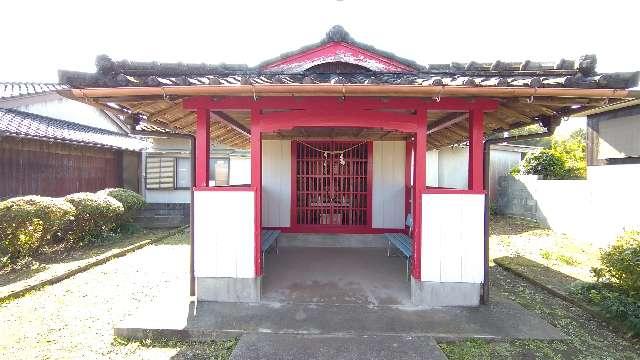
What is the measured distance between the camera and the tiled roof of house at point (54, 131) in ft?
29.1

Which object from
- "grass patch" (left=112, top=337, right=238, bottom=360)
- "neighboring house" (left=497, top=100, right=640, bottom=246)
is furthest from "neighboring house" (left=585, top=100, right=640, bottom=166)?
"grass patch" (left=112, top=337, right=238, bottom=360)

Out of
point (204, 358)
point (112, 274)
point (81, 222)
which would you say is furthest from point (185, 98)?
point (81, 222)

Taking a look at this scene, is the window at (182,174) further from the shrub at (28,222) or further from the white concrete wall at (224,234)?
the white concrete wall at (224,234)

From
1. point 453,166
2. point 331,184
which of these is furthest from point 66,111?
point 453,166

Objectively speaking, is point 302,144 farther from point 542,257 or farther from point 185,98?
point 542,257

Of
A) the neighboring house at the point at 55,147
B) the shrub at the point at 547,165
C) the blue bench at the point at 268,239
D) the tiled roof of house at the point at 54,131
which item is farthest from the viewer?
the shrub at the point at 547,165

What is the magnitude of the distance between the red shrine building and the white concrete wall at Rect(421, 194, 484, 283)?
13 mm

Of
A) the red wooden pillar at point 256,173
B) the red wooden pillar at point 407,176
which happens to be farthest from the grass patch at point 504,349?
the red wooden pillar at point 407,176

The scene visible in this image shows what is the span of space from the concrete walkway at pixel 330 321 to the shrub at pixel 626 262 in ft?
3.83

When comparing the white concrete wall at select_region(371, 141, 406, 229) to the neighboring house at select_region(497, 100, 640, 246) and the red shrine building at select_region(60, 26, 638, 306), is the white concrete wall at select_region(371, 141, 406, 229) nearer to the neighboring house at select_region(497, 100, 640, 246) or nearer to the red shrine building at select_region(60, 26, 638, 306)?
the red shrine building at select_region(60, 26, 638, 306)

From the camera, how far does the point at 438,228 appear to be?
4328 mm

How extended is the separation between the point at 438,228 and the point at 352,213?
362 centimetres

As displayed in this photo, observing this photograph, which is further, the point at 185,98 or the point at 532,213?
the point at 532,213

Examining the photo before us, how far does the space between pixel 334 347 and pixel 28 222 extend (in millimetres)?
6398
